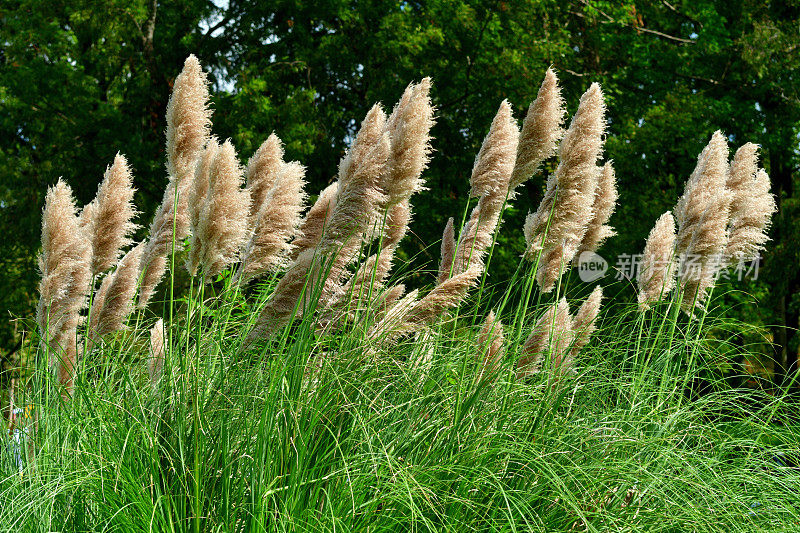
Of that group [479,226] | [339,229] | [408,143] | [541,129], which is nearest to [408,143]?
[408,143]

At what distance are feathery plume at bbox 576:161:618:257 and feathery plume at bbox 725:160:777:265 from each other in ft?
2.02

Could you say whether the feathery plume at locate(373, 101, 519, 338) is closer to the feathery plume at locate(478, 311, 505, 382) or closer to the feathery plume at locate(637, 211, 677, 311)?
the feathery plume at locate(478, 311, 505, 382)

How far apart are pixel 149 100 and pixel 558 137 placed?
44.5 ft

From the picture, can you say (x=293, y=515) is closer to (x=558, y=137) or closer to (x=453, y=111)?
(x=558, y=137)

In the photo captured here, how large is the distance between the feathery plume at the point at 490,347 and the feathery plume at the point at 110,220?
153 cm

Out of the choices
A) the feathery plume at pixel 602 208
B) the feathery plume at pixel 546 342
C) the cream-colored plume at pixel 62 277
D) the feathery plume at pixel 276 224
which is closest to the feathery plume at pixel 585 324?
the feathery plume at pixel 546 342

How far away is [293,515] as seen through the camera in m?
2.44

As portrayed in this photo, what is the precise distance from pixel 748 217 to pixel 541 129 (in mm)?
1371

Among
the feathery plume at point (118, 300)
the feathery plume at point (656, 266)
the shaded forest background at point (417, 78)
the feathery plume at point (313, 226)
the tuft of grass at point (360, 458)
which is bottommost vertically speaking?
the tuft of grass at point (360, 458)

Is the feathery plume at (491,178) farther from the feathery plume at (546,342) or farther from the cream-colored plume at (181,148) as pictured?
the cream-colored plume at (181,148)

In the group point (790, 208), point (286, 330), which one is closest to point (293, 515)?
point (286, 330)

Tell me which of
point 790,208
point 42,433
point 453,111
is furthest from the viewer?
point 453,111

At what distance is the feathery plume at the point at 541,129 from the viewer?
10.8 ft

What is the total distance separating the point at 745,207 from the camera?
4.01 metres
